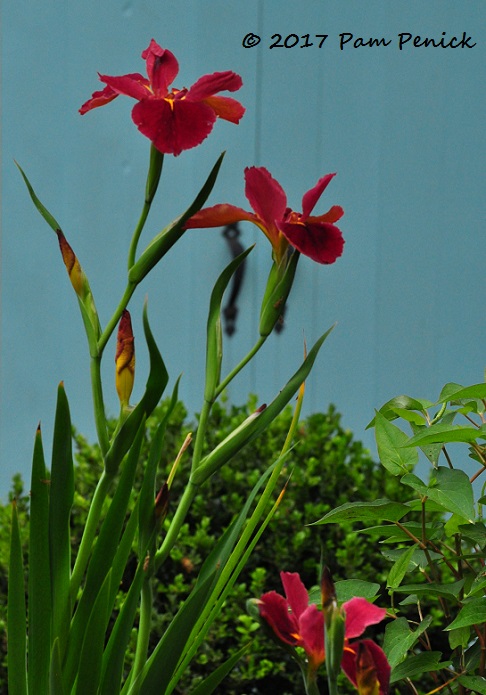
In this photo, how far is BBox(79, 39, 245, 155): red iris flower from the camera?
1.91ft

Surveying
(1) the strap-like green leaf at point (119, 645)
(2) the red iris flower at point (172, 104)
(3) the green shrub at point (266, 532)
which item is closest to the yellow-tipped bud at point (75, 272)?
(2) the red iris flower at point (172, 104)

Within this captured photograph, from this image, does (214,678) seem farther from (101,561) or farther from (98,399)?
(98,399)

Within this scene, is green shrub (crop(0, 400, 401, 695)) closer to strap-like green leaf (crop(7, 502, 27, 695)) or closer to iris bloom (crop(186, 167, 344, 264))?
strap-like green leaf (crop(7, 502, 27, 695))

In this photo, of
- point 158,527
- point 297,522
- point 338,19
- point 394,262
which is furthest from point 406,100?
point 158,527

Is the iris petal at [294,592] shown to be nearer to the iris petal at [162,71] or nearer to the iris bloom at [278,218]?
the iris bloom at [278,218]

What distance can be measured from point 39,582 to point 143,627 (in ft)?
0.28

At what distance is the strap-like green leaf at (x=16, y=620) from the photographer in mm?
641

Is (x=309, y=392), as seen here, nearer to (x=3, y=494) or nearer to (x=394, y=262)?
(x=394, y=262)

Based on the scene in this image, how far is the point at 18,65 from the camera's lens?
2215 mm

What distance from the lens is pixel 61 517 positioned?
2.04 feet

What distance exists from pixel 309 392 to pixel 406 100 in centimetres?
74

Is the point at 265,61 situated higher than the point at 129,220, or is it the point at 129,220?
the point at 265,61

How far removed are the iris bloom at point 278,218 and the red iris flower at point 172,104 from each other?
0.16 ft

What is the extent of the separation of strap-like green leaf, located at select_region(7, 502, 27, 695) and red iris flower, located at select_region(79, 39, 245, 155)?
0.98 feet
